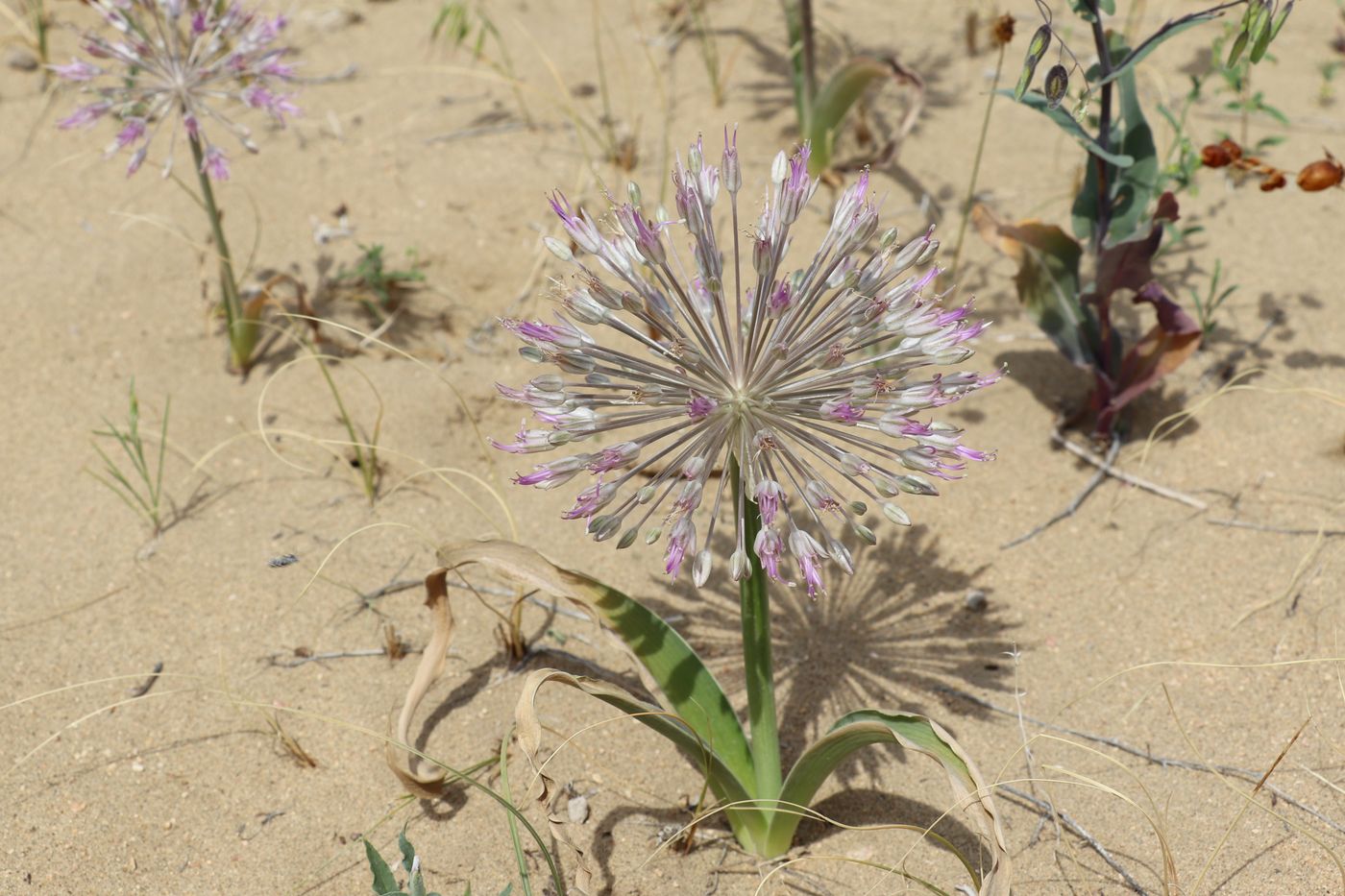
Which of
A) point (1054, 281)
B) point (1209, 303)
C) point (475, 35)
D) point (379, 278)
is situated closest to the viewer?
point (1054, 281)

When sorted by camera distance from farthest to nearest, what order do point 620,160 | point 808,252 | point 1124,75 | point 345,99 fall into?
point 345,99 → point 620,160 → point 808,252 → point 1124,75

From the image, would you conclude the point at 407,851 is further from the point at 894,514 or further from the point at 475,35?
the point at 475,35

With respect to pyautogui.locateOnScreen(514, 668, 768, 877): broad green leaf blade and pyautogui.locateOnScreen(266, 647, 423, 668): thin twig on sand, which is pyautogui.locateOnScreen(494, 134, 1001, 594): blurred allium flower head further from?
pyautogui.locateOnScreen(266, 647, 423, 668): thin twig on sand

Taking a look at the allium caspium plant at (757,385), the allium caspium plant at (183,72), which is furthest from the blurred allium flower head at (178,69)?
the allium caspium plant at (757,385)

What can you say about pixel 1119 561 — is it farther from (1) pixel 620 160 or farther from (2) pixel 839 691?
(1) pixel 620 160

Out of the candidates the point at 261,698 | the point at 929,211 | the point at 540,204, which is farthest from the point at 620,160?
the point at 261,698

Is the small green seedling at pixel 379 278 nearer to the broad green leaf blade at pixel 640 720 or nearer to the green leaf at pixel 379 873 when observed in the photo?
the broad green leaf blade at pixel 640 720

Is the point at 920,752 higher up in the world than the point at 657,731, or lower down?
higher up

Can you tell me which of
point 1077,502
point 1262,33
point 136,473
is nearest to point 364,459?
point 136,473
